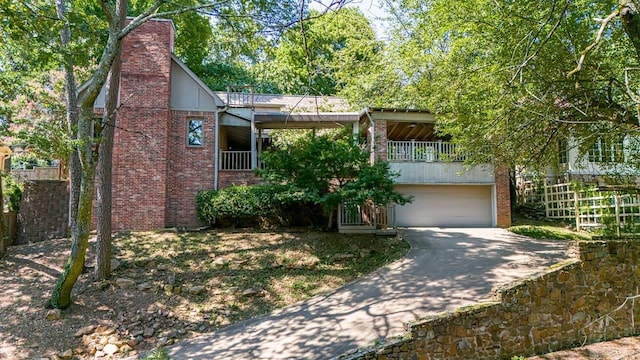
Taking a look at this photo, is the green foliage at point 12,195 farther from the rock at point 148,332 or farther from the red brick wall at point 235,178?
the rock at point 148,332

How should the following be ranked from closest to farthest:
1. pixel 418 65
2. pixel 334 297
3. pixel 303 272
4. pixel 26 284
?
pixel 334 297
pixel 26 284
pixel 303 272
pixel 418 65

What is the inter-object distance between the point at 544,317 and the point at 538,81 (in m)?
4.61

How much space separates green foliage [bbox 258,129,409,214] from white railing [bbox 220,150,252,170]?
4010mm

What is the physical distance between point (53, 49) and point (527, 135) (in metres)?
10.3

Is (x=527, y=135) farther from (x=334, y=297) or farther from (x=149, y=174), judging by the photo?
(x=149, y=174)

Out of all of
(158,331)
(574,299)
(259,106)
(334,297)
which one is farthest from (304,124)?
(574,299)

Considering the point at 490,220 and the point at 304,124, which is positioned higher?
the point at 304,124

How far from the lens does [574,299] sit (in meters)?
8.12

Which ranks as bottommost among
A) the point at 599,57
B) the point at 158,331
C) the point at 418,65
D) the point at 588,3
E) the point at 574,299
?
the point at 158,331

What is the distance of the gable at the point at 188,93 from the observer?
15.8 m

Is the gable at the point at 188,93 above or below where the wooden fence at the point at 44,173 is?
above

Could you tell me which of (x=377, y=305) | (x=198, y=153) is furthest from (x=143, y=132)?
(x=377, y=305)

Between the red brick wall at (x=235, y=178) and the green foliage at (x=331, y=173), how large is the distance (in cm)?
327

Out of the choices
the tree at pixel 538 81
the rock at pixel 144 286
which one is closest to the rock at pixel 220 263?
the rock at pixel 144 286
